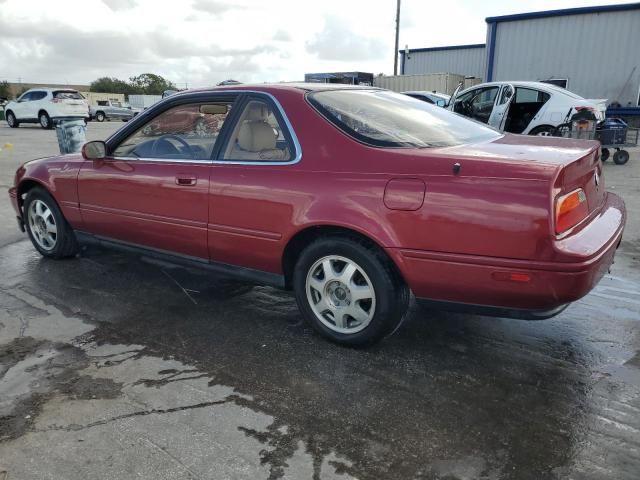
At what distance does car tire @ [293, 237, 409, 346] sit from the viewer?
288cm

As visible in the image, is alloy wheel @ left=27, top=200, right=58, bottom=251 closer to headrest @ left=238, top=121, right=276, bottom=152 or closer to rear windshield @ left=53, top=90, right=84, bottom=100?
headrest @ left=238, top=121, right=276, bottom=152

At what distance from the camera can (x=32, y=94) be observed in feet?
78.6

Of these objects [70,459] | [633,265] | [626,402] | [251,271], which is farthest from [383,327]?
[633,265]

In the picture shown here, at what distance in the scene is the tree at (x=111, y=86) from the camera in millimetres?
75363

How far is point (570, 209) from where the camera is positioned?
2586mm

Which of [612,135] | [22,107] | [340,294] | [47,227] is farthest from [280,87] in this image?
[22,107]

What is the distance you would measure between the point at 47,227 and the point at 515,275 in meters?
4.13

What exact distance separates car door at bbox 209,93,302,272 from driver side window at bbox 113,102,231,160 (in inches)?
6.7

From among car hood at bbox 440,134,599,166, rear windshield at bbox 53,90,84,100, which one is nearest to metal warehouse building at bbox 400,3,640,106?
rear windshield at bbox 53,90,84,100

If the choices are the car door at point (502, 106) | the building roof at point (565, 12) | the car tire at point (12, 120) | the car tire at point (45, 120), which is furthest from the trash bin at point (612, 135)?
the car tire at point (12, 120)

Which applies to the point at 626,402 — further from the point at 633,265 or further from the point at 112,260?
the point at 112,260

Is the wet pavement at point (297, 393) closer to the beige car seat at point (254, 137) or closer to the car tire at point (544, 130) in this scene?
the beige car seat at point (254, 137)

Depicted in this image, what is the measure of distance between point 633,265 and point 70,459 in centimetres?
456

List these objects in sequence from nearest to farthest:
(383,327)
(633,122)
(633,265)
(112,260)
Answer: (383,327)
(633,265)
(112,260)
(633,122)
